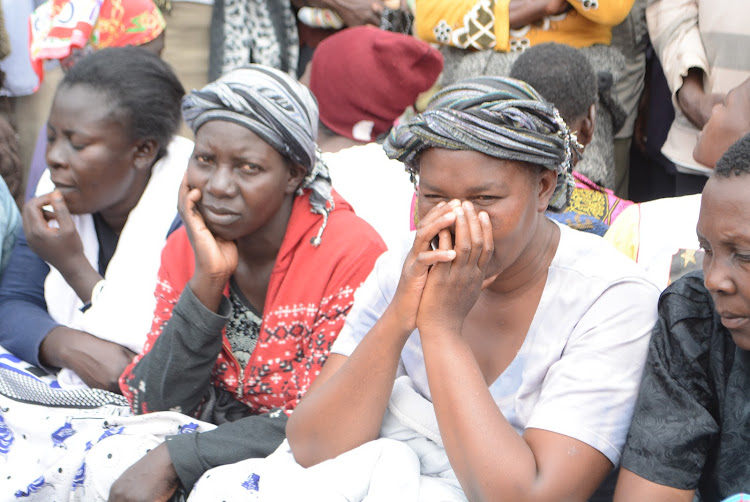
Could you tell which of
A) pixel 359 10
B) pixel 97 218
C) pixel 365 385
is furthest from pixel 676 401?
pixel 359 10

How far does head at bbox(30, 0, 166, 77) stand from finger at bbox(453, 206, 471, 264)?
10.8 feet

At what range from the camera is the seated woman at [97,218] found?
3.53 m

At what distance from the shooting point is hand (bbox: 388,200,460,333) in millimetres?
2275

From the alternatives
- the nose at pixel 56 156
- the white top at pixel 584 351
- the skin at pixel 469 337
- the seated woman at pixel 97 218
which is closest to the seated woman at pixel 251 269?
the seated woman at pixel 97 218

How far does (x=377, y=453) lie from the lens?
2.38 metres

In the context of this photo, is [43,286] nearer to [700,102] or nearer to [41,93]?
[41,93]

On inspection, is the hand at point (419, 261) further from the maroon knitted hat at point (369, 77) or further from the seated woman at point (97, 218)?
the maroon knitted hat at point (369, 77)

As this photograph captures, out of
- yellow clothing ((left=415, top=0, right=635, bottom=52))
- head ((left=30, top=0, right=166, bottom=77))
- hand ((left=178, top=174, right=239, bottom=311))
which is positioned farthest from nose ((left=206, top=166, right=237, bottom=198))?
head ((left=30, top=0, right=166, bottom=77))

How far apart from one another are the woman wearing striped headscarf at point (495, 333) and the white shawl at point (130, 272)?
4.02ft

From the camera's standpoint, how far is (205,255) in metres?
3.02

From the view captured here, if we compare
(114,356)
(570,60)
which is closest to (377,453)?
(114,356)

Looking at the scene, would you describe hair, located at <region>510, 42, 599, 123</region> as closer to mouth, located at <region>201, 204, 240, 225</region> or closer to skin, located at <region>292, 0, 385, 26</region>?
mouth, located at <region>201, 204, 240, 225</region>

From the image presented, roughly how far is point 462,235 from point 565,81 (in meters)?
1.70

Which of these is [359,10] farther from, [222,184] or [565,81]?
[222,184]
